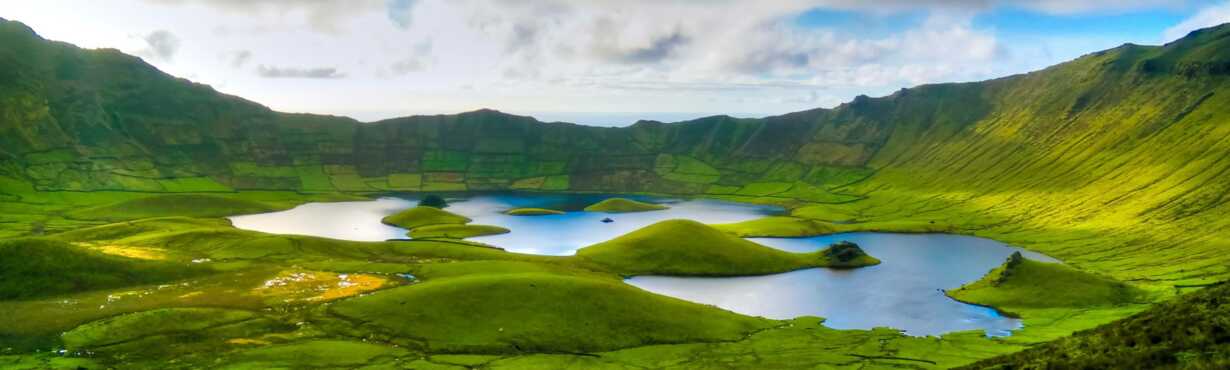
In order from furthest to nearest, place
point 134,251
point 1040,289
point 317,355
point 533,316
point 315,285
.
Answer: point 134,251
point 1040,289
point 315,285
point 533,316
point 317,355

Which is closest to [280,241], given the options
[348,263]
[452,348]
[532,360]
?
[348,263]

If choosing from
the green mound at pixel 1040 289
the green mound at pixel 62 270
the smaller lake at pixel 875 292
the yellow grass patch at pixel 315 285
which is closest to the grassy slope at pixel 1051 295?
the green mound at pixel 1040 289

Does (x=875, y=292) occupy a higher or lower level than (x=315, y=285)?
lower

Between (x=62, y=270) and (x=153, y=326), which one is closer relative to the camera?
(x=153, y=326)

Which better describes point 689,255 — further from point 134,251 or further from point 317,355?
point 134,251

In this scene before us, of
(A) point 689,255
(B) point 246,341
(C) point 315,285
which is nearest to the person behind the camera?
(B) point 246,341

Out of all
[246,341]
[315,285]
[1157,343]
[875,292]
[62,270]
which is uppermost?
[1157,343]

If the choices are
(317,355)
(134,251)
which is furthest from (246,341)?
(134,251)

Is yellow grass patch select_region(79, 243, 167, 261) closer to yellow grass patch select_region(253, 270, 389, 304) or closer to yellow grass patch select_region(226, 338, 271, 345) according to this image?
yellow grass patch select_region(253, 270, 389, 304)

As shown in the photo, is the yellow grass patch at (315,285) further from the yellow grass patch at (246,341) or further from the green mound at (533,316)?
the yellow grass patch at (246,341)
